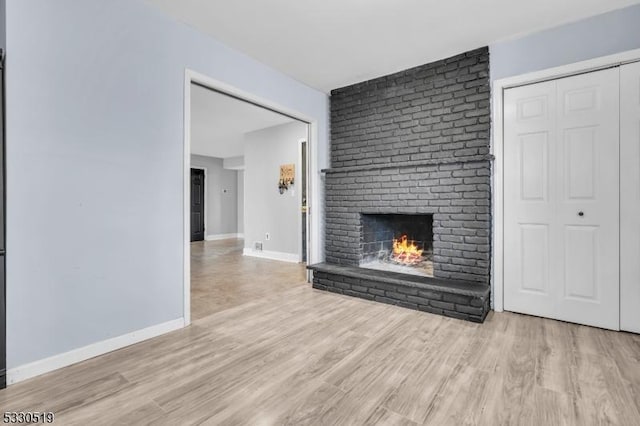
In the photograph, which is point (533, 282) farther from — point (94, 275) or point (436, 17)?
point (94, 275)

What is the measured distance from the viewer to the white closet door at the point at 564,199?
2.47 meters

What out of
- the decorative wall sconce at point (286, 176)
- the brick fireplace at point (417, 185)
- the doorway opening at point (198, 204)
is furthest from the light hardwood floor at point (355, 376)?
the doorway opening at point (198, 204)

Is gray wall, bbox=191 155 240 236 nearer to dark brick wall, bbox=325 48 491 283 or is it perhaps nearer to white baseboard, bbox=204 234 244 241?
white baseboard, bbox=204 234 244 241

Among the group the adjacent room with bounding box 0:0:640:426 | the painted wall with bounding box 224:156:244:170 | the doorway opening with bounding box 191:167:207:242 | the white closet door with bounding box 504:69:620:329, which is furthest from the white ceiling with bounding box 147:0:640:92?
the doorway opening with bounding box 191:167:207:242

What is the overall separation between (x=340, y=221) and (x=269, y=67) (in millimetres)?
1971

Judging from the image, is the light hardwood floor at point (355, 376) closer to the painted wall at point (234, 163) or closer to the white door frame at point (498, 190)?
the white door frame at point (498, 190)

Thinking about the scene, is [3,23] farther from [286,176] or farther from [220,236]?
[220,236]

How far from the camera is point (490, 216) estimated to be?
2.94 m

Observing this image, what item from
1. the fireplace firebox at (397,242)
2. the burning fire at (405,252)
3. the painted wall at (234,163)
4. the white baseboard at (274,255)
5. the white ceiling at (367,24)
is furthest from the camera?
the painted wall at (234,163)

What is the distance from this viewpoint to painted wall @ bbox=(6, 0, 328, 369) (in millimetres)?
1775

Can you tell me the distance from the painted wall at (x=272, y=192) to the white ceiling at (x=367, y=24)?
261cm

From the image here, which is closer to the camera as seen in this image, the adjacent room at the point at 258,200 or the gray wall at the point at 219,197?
the adjacent room at the point at 258,200

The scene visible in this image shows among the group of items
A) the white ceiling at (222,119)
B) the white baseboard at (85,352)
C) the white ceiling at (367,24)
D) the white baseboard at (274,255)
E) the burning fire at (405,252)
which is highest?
the white ceiling at (222,119)

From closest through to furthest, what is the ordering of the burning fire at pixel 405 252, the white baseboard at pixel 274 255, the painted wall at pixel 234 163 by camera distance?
the burning fire at pixel 405 252 < the white baseboard at pixel 274 255 < the painted wall at pixel 234 163
